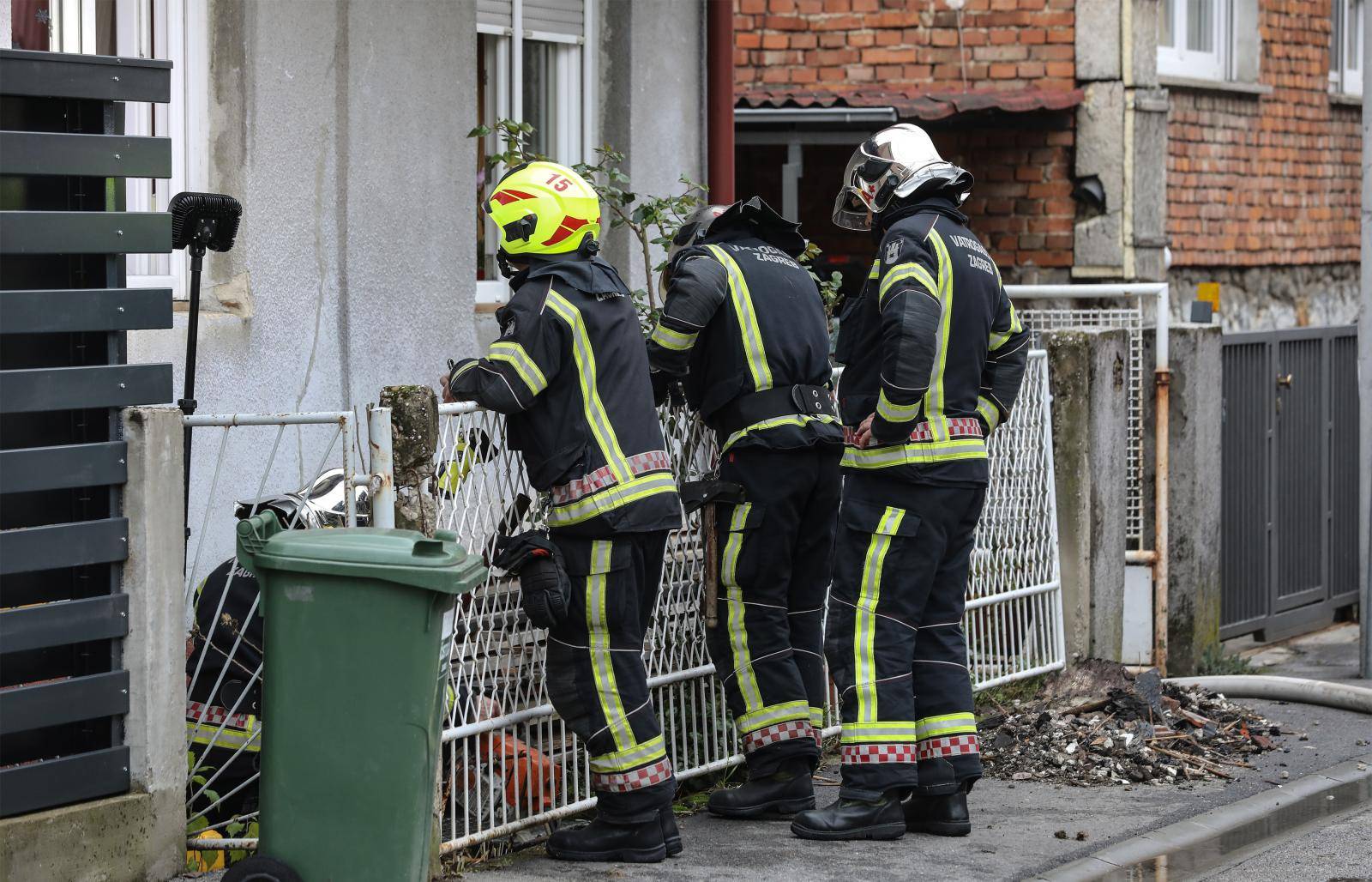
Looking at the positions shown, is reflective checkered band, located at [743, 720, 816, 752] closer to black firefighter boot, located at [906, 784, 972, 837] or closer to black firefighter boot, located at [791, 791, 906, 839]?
black firefighter boot, located at [791, 791, 906, 839]

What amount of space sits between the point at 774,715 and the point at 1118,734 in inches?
65.8

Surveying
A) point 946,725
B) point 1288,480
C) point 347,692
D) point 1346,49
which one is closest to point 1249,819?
point 946,725

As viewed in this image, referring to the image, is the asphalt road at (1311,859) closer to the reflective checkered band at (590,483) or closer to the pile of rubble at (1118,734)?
the pile of rubble at (1118,734)

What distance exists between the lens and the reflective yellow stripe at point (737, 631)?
5691 millimetres

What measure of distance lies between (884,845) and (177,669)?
214 centimetres

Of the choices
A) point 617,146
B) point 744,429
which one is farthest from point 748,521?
point 617,146

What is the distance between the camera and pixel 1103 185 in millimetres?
10852

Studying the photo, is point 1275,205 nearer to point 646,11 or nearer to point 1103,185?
point 1103,185

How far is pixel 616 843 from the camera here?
206 inches

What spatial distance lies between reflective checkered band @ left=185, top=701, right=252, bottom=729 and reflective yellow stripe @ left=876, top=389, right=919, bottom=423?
202 cm

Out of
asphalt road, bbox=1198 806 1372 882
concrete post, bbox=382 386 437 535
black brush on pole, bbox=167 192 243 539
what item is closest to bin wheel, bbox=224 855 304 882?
concrete post, bbox=382 386 437 535

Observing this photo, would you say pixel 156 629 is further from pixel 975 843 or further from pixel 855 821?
pixel 975 843

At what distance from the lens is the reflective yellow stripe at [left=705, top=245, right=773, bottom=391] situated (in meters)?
5.58

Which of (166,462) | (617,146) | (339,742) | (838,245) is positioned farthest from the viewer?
(838,245)
